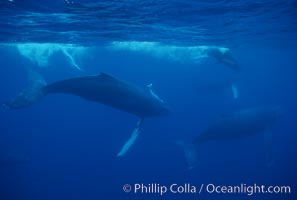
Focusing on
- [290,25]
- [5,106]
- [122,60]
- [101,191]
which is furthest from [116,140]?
[5,106]

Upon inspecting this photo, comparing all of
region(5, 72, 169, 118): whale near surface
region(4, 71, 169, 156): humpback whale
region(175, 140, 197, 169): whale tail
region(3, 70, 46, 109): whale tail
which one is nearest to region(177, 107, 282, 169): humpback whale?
region(175, 140, 197, 169): whale tail

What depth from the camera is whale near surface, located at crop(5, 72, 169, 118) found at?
16453 millimetres

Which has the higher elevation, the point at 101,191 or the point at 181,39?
the point at 181,39

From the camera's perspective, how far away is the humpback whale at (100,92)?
1645 cm

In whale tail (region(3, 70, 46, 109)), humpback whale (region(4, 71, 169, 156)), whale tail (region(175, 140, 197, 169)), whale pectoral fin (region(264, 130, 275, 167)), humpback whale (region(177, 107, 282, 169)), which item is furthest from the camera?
whale pectoral fin (region(264, 130, 275, 167))

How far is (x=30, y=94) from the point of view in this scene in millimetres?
17016

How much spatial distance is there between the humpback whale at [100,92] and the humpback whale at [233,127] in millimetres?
5159

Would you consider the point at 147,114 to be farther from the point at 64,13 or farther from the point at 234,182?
the point at 234,182

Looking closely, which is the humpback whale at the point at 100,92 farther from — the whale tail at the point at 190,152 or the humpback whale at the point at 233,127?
the humpback whale at the point at 233,127

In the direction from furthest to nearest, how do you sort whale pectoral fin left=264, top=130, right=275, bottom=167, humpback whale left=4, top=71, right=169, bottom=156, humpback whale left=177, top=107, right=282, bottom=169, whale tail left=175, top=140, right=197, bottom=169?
1. whale pectoral fin left=264, top=130, right=275, bottom=167
2. humpback whale left=177, top=107, right=282, bottom=169
3. whale tail left=175, top=140, right=197, bottom=169
4. humpback whale left=4, top=71, right=169, bottom=156

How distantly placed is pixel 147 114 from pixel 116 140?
94.8ft

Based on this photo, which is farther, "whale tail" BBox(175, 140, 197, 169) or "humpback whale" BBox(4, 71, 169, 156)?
"whale tail" BBox(175, 140, 197, 169)

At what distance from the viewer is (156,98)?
18.9 meters

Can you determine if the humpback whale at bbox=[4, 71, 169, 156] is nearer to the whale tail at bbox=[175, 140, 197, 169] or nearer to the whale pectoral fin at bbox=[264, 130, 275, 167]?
the whale tail at bbox=[175, 140, 197, 169]
